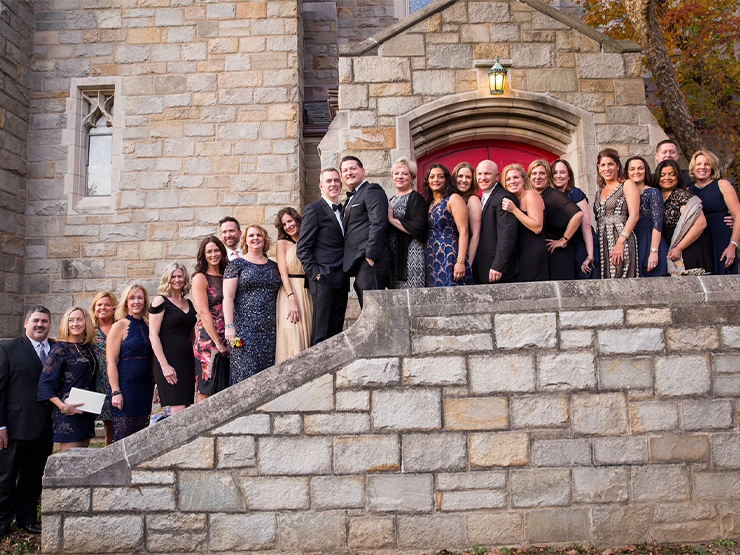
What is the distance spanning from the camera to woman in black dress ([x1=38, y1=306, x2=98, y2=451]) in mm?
4703

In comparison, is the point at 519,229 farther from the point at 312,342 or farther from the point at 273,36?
the point at 273,36

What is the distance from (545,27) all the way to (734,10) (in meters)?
3.66

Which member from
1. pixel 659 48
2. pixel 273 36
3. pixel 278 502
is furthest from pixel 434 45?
pixel 278 502

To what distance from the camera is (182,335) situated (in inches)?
204

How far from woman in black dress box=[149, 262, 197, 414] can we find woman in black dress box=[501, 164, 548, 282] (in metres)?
2.62

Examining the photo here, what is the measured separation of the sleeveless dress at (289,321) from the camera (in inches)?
200

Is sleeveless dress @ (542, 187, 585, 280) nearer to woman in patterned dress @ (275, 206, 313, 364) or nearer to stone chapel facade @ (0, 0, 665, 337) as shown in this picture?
woman in patterned dress @ (275, 206, 313, 364)

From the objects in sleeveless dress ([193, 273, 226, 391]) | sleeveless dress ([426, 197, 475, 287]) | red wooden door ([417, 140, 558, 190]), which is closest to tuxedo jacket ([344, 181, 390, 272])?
sleeveless dress ([426, 197, 475, 287])

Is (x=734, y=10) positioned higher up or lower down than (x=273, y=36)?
higher up

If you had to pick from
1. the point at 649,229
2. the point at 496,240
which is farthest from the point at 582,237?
the point at 496,240

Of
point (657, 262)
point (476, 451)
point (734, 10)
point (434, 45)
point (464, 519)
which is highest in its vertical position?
point (734, 10)

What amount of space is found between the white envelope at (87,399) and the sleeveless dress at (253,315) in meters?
0.95

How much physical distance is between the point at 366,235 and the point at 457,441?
1.62 meters

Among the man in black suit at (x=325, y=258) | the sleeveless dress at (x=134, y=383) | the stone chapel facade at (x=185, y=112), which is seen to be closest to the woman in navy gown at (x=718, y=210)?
the stone chapel facade at (x=185, y=112)
